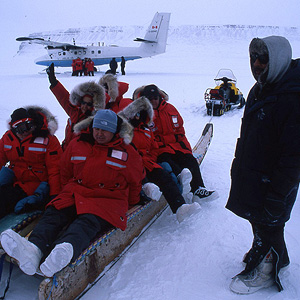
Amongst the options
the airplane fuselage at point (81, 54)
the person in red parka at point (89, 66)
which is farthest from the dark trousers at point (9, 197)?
the airplane fuselage at point (81, 54)

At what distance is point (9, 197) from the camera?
2.49 meters

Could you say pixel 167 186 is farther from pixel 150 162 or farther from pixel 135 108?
pixel 135 108

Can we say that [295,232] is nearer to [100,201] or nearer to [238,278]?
[238,278]

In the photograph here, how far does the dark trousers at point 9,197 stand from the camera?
96.2 inches

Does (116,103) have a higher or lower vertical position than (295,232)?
higher

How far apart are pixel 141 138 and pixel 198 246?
123cm

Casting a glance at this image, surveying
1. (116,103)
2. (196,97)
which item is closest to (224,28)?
(196,97)

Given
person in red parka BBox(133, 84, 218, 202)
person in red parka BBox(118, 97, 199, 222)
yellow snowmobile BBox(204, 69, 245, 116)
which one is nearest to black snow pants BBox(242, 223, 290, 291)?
person in red parka BBox(118, 97, 199, 222)

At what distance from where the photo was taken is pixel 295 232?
2.69 metres

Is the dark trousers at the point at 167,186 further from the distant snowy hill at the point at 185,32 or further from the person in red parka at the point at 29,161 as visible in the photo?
the distant snowy hill at the point at 185,32

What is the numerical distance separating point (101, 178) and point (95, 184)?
0.23ft

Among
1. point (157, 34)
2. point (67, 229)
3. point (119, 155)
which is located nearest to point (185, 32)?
point (157, 34)

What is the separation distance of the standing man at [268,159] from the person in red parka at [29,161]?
1.65m

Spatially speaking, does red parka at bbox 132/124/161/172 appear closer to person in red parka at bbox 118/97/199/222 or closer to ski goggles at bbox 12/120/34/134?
person in red parka at bbox 118/97/199/222
